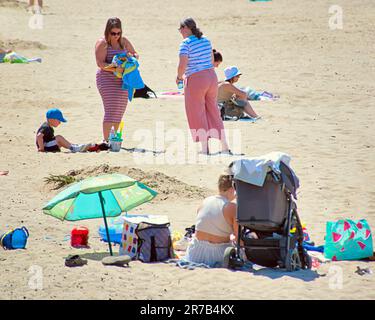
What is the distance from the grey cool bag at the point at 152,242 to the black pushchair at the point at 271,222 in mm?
600

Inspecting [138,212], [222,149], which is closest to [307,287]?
[138,212]

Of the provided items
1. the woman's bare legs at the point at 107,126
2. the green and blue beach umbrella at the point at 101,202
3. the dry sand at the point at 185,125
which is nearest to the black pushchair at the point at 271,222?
the dry sand at the point at 185,125

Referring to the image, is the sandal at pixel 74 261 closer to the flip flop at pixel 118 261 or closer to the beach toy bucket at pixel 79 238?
the flip flop at pixel 118 261

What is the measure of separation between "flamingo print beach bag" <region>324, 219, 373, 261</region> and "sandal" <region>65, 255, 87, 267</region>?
6.90ft

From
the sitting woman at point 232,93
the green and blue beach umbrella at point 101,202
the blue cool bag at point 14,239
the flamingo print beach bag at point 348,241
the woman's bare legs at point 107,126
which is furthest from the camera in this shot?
the sitting woman at point 232,93

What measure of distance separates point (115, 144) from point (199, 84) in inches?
52.0

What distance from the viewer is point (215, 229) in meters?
8.23

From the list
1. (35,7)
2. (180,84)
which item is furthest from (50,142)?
(35,7)

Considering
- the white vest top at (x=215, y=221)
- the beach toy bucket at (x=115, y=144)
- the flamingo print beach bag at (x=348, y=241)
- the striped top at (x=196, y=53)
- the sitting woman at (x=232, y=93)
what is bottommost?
the flamingo print beach bag at (x=348, y=241)

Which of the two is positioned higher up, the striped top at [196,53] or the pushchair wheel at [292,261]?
the striped top at [196,53]

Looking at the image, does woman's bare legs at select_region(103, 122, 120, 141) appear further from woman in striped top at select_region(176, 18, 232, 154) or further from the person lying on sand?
the person lying on sand

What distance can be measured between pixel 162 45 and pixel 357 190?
44.2 feet

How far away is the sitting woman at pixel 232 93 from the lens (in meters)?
14.8

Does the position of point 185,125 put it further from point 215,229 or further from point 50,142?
point 215,229
